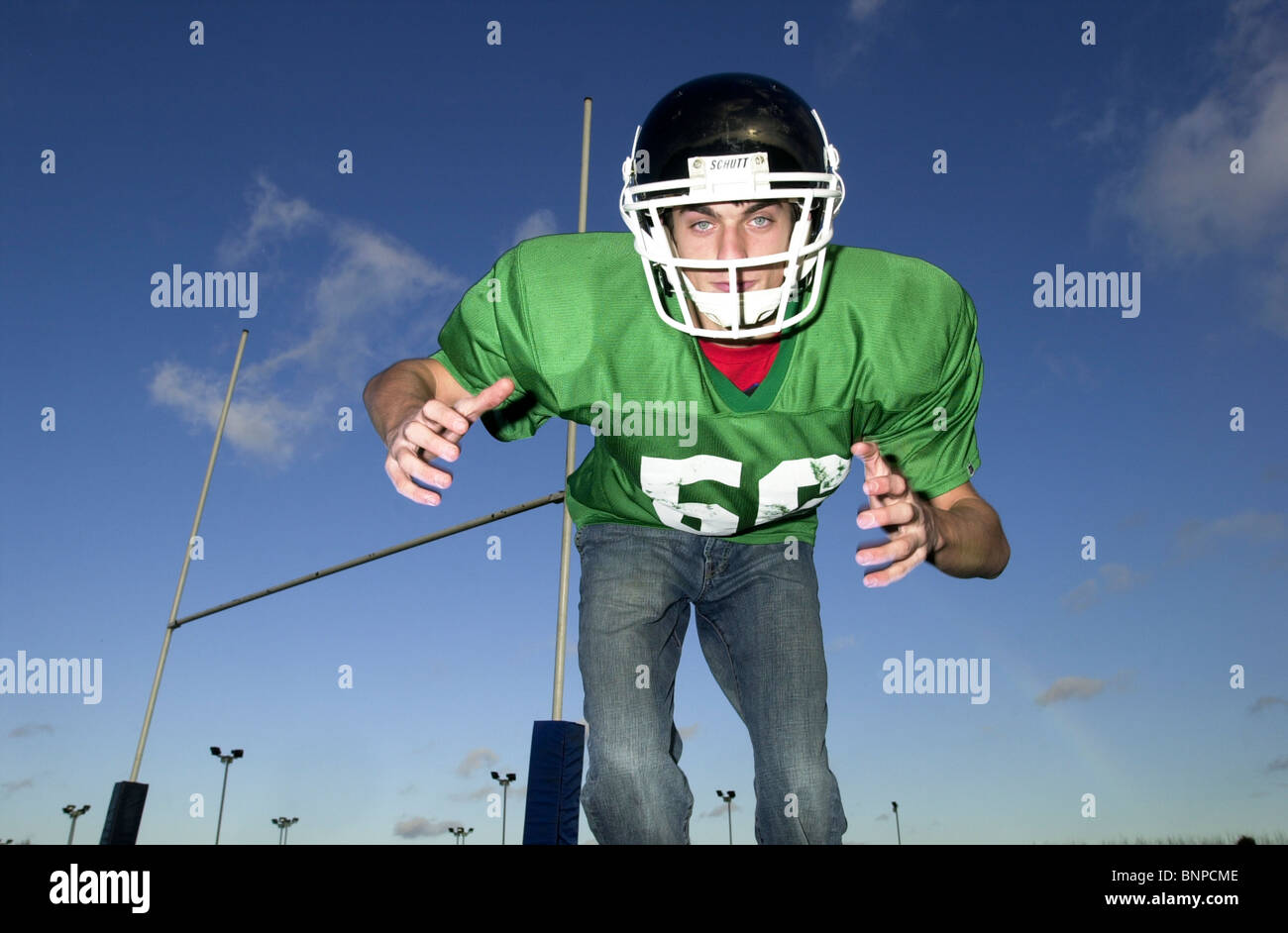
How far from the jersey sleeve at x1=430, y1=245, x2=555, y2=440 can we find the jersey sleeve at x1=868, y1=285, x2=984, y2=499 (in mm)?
1058

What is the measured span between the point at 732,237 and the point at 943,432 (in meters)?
0.94

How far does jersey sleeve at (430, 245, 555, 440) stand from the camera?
2766mm

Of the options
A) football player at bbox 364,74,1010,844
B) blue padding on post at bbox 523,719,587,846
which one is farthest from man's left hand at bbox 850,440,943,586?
blue padding on post at bbox 523,719,587,846

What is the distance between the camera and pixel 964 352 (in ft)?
9.37

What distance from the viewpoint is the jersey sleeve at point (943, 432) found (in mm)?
2848

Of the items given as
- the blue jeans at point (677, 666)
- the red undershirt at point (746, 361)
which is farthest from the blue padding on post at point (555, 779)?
the red undershirt at point (746, 361)

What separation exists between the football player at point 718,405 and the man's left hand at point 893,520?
97 millimetres

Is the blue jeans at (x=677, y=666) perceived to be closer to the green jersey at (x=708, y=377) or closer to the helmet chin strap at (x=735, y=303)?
the green jersey at (x=708, y=377)

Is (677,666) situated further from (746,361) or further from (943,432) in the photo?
(943,432)

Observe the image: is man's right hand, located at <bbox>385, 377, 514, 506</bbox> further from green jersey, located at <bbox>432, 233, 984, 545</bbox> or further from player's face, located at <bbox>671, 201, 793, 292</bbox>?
player's face, located at <bbox>671, 201, 793, 292</bbox>

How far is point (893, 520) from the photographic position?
2.19m
